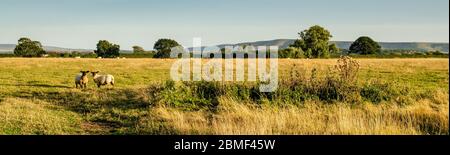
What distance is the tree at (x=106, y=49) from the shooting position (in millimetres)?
115875

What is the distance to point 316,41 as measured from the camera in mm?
87688

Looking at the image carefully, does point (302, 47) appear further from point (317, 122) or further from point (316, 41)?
point (317, 122)

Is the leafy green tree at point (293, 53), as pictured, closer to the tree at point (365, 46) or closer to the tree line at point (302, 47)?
the tree line at point (302, 47)

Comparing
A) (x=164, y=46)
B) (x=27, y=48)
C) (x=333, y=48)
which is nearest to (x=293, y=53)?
(x=333, y=48)

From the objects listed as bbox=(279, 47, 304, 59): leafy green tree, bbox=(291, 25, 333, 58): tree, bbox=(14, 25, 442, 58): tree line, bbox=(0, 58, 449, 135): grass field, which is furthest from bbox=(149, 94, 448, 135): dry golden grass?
bbox=(291, 25, 333, 58): tree

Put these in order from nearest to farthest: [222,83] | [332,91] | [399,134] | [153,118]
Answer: [399,134]
[153,118]
[332,91]
[222,83]

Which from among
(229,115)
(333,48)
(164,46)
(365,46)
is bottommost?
(229,115)

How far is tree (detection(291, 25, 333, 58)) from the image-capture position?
3457 inches

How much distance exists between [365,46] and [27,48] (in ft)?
281

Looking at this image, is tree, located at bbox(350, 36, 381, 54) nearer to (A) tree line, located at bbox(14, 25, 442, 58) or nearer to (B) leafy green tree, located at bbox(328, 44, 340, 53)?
(A) tree line, located at bbox(14, 25, 442, 58)

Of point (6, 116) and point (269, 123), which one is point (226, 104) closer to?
point (269, 123)

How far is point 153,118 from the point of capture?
34.7ft
